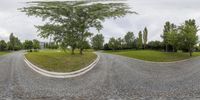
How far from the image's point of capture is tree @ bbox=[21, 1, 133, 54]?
1339 inches

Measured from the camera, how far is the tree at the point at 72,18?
112 feet

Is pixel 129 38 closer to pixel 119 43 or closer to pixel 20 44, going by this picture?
pixel 119 43

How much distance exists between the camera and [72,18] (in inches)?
1476

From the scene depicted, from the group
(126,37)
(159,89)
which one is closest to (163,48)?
(126,37)

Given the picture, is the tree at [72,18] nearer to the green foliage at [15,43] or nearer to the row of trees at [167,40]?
the row of trees at [167,40]

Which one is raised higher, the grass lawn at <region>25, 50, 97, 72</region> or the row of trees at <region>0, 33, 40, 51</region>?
the row of trees at <region>0, 33, 40, 51</region>

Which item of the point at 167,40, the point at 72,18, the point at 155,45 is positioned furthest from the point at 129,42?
the point at 72,18

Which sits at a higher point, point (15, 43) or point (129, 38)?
point (129, 38)

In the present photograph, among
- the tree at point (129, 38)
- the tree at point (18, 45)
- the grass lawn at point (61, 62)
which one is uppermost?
the tree at point (129, 38)

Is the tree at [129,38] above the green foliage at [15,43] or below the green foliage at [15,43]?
above

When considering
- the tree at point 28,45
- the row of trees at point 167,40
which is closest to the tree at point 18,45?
the tree at point 28,45

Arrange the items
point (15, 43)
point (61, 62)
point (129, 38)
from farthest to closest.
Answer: point (129, 38)
point (15, 43)
point (61, 62)

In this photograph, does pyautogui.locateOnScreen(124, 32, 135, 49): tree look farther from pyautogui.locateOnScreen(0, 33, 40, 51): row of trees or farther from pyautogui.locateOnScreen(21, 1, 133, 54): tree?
pyautogui.locateOnScreen(21, 1, 133, 54): tree

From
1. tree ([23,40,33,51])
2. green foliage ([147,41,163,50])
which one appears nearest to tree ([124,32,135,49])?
green foliage ([147,41,163,50])
